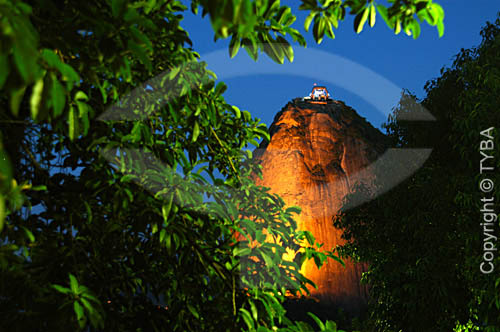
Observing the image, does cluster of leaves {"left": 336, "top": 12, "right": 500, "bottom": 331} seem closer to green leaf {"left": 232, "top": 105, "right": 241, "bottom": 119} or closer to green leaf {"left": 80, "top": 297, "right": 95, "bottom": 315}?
green leaf {"left": 232, "top": 105, "right": 241, "bottom": 119}

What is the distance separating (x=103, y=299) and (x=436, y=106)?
322 inches

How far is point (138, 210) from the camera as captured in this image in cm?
213

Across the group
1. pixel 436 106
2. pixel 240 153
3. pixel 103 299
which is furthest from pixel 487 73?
pixel 103 299

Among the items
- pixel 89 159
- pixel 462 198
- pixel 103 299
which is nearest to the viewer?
pixel 103 299

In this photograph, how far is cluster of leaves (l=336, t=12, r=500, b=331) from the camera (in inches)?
221

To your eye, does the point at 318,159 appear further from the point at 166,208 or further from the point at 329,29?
the point at 166,208

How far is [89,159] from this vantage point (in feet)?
7.89

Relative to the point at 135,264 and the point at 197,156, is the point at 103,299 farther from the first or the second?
the point at 197,156

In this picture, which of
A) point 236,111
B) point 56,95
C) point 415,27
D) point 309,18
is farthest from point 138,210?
point 415,27

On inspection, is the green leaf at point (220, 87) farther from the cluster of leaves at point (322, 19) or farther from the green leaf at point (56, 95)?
the green leaf at point (56, 95)

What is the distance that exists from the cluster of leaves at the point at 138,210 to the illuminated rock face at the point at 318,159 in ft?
45.8

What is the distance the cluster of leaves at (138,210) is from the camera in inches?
71.7

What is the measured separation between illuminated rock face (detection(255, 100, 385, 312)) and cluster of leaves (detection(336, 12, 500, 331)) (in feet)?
26.2

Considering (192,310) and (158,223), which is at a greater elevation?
(158,223)
